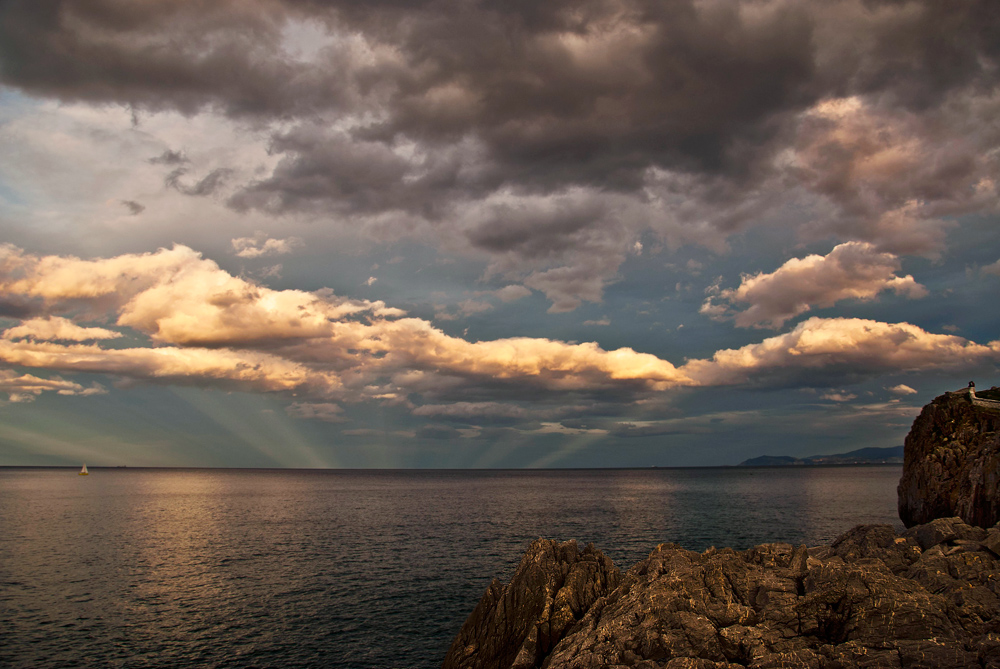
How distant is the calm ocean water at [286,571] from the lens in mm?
37500

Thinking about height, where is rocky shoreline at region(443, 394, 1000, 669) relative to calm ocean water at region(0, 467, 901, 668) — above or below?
above

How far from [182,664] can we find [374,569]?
2617 cm

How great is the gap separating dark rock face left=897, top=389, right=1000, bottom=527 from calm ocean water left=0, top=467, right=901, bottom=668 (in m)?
12.9

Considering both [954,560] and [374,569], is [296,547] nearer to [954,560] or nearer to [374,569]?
[374,569]

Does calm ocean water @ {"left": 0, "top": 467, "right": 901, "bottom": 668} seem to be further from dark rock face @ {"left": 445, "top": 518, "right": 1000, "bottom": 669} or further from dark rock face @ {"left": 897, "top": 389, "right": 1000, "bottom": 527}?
dark rock face @ {"left": 897, "top": 389, "right": 1000, "bottom": 527}

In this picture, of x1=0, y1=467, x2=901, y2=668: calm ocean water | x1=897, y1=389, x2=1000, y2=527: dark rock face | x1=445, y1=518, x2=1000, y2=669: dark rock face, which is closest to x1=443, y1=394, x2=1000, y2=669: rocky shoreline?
x1=445, y1=518, x2=1000, y2=669: dark rock face

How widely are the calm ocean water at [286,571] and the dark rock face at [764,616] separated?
10933 millimetres

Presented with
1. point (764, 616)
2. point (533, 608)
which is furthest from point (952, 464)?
point (533, 608)

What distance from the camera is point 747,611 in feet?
77.8

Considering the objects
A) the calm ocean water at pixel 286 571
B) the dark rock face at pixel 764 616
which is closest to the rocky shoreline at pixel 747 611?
the dark rock face at pixel 764 616

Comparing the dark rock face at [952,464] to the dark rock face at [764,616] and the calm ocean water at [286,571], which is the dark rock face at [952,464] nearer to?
the calm ocean water at [286,571]

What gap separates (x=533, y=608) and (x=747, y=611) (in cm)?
1057

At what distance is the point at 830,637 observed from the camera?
894 inches

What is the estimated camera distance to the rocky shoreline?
20.8 meters
